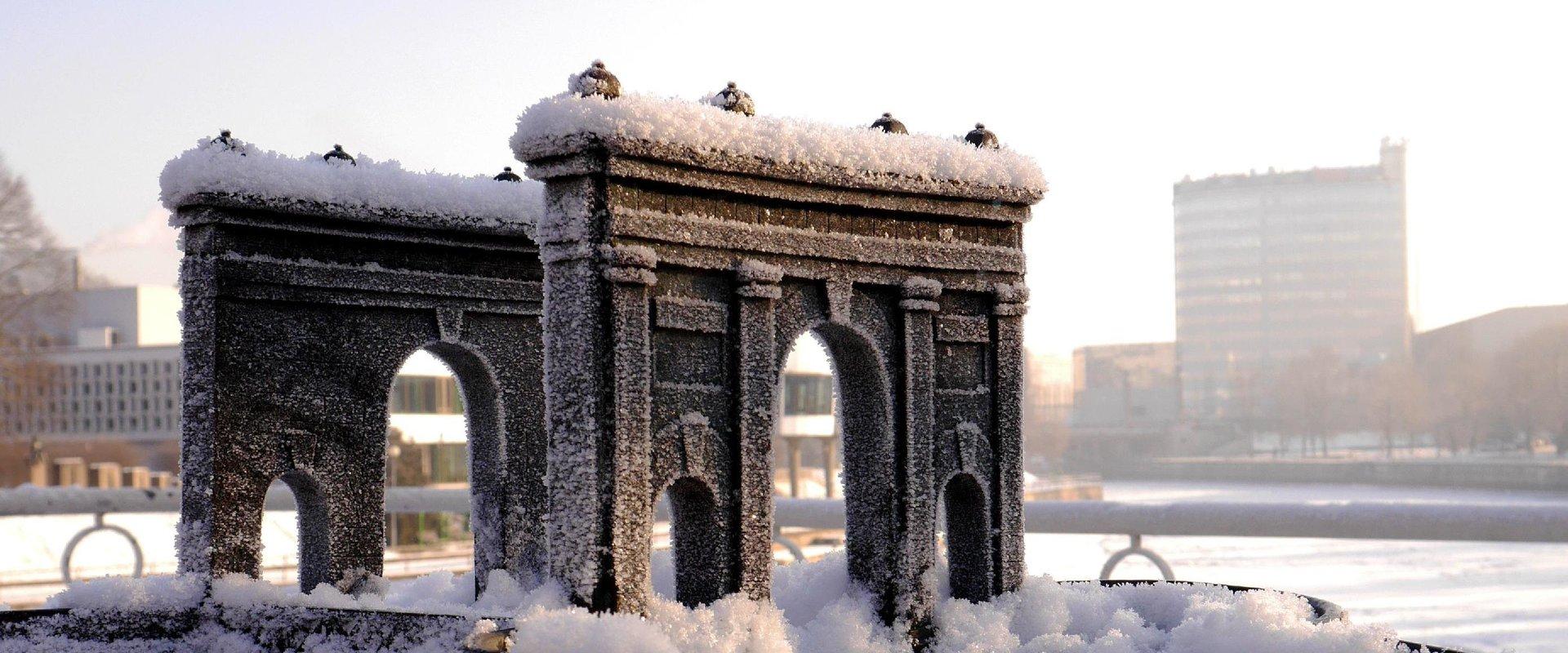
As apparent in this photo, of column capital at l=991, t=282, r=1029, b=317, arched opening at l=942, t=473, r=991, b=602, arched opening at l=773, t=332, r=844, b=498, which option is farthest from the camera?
arched opening at l=773, t=332, r=844, b=498

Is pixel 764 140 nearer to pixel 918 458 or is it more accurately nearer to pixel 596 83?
pixel 596 83

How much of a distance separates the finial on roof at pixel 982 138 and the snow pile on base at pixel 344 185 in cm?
376

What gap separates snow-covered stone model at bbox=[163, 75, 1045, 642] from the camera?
996 cm

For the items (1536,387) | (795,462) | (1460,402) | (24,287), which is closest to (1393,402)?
(1460,402)

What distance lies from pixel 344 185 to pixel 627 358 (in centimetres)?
426

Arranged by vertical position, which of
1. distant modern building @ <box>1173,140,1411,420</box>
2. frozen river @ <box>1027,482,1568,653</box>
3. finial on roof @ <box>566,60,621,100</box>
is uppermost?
distant modern building @ <box>1173,140,1411,420</box>

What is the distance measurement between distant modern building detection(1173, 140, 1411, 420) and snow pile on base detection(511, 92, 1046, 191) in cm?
15312

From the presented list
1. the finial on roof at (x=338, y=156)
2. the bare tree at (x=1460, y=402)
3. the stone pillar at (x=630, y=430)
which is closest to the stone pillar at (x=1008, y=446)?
the stone pillar at (x=630, y=430)

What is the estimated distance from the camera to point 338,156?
43.2 ft

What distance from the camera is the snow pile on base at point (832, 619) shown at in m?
9.93

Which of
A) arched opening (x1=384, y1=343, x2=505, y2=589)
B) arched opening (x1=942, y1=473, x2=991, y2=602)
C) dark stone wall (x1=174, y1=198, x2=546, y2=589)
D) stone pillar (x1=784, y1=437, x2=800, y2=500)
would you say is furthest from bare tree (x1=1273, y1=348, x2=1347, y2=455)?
dark stone wall (x1=174, y1=198, x2=546, y2=589)

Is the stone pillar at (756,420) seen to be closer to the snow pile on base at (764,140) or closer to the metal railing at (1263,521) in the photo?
the snow pile on base at (764,140)

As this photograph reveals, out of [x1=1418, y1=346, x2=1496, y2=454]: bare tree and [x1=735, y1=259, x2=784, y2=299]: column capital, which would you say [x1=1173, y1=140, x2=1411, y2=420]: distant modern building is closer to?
[x1=1418, y1=346, x2=1496, y2=454]: bare tree

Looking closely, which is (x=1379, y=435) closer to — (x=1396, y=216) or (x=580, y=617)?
(x=1396, y=216)
